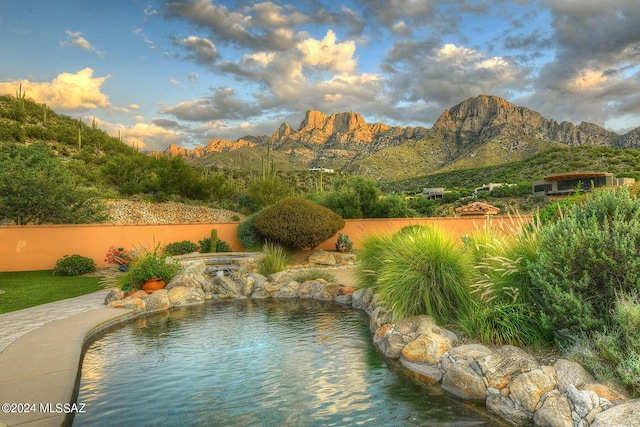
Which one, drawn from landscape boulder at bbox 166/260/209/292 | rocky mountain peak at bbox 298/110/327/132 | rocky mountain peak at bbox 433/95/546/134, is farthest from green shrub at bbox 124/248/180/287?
rocky mountain peak at bbox 298/110/327/132

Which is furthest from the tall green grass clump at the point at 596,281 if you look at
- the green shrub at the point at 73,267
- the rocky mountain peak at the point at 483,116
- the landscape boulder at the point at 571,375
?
the rocky mountain peak at the point at 483,116

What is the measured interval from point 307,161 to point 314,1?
74.1 meters

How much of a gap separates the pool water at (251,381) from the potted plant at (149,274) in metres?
2.80

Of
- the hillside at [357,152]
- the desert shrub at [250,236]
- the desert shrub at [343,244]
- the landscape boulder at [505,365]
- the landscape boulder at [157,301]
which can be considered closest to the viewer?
the landscape boulder at [505,365]

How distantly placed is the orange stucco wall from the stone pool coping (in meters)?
10.5

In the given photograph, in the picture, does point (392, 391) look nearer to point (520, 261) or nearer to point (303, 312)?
point (520, 261)

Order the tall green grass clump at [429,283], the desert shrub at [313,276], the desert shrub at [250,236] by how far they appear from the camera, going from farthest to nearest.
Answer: the desert shrub at [250,236], the desert shrub at [313,276], the tall green grass clump at [429,283]

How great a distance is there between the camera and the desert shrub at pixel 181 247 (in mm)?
17469

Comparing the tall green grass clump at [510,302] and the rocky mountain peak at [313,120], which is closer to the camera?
the tall green grass clump at [510,302]

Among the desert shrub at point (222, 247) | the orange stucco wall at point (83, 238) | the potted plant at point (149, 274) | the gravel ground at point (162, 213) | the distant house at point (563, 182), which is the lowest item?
the potted plant at point (149, 274)

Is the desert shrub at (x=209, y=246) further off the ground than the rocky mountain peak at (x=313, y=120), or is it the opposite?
the rocky mountain peak at (x=313, y=120)

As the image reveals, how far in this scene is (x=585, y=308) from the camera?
4.52 m

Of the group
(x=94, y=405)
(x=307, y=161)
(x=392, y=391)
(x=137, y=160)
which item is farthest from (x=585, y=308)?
(x=307, y=161)

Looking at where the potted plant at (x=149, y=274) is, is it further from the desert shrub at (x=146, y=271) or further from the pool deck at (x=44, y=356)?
the pool deck at (x=44, y=356)
